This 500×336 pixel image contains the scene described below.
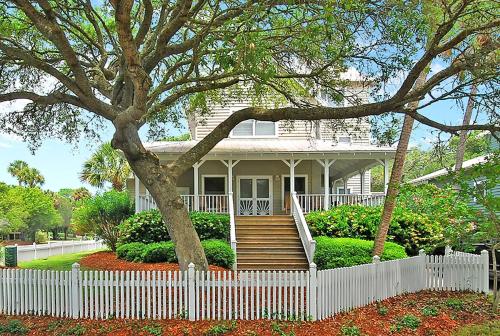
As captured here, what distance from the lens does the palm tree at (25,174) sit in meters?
72.6

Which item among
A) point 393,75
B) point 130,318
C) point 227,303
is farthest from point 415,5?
point 130,318

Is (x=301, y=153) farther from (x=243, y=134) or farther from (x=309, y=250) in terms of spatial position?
(x=309, y=250)

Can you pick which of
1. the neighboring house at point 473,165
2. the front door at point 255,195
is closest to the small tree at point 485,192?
the neighboring house at point 473,165

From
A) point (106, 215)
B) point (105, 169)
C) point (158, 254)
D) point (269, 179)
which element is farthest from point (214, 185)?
point (105, 169)

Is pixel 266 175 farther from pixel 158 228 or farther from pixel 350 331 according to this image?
pixel 350 331

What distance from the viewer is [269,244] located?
19.9 meters

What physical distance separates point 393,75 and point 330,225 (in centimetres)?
856

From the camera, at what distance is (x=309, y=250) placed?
18203 mm

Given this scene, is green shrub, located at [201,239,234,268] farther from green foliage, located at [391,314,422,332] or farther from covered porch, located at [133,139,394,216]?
green foliage, located at [391,314,422,332]

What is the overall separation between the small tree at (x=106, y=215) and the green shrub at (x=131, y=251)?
6440mm

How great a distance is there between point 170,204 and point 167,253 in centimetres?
585

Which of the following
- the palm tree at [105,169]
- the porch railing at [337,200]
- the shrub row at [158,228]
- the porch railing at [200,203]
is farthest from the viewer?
the palm tree at [105,169]

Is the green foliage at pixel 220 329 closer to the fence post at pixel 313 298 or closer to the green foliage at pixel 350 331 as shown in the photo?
the fence post at pixel 313 298

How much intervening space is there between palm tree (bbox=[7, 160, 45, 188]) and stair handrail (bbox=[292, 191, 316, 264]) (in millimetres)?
59611
